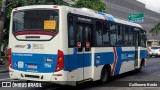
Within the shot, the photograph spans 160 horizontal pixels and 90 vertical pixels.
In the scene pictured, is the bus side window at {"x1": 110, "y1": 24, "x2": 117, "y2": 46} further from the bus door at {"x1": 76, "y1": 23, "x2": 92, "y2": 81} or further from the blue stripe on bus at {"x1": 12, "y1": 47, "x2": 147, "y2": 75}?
the bus door at {"x1": 76, "y1": 23, "x2": 92, "y2": 81}

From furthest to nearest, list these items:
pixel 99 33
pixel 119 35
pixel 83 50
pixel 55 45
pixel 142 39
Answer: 1. pixel 142 39
2. pixel 119 35
3. pixel 99 33
4. pixel 83 50
5. pixel 55 45

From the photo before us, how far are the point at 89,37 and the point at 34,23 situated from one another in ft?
7.54

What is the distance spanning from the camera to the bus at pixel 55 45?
1059 centimetres

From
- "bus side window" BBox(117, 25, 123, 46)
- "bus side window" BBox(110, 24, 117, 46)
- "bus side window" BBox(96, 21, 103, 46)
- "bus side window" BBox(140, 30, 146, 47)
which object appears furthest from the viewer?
"bus side window" BBox(140, 30, 146, 47)

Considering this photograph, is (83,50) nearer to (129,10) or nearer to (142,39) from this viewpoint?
(142,39)

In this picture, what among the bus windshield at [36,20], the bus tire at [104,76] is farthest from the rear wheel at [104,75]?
the bus windshield at [36,20]

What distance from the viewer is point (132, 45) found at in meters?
17.9

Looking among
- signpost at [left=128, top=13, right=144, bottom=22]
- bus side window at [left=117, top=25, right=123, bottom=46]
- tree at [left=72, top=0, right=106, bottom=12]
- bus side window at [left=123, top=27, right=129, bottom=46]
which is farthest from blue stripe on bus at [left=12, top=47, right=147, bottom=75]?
signpost at [left=128, top=13, right=144, bottom=22]

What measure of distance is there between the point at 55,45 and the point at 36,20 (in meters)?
1.17

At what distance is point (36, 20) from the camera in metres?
11.1

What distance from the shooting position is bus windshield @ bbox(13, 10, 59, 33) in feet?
35.5

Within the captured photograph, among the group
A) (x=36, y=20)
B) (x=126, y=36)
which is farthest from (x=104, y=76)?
(x=36, y=20)

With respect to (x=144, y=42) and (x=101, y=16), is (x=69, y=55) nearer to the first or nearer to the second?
(x=101, y=16)

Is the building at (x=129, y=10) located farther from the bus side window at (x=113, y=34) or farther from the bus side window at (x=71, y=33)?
the bus side window at (x=71, y=33)
